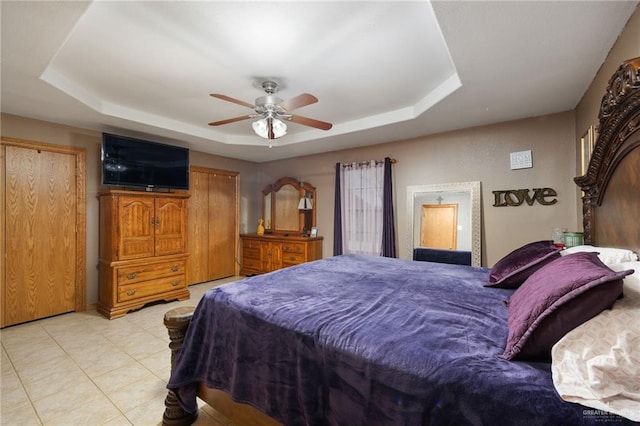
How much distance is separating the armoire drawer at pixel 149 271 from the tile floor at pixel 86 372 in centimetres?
48

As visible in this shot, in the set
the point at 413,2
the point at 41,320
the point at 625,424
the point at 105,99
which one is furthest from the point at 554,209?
the point at 41,320

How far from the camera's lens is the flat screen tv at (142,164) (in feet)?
11.7

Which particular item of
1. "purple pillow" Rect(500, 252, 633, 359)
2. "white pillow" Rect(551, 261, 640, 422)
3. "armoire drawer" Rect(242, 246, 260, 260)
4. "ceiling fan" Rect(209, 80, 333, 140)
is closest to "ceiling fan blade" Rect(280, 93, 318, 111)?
"ceiling fan" Rect(209, 80, 333, 140)

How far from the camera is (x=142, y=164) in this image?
12.6 feet

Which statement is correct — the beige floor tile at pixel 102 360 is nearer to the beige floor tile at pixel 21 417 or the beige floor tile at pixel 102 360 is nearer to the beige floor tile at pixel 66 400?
the beige floor tile at pixel 66 400

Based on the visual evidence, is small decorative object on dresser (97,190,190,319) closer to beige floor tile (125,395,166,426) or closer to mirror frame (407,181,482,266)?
beige floor tile (125,395,166,426)

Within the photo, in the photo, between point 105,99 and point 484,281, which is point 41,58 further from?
point 484,281

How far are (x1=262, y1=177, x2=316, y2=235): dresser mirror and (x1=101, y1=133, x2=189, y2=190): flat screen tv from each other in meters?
1.65

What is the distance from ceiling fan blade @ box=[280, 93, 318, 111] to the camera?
2.17 metres

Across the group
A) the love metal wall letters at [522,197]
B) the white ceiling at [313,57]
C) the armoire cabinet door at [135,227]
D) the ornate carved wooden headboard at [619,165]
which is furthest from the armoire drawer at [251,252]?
the ornate carved wooden headboard at [619,165]

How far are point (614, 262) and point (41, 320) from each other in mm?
5213

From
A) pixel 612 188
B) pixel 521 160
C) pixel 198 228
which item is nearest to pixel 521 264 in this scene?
pixel 612 188

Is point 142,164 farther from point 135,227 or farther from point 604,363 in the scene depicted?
point 604,363

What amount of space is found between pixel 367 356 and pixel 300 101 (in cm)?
191
